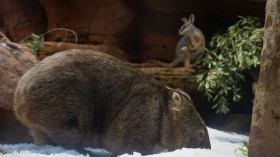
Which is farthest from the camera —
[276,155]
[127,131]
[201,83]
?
[201,83]

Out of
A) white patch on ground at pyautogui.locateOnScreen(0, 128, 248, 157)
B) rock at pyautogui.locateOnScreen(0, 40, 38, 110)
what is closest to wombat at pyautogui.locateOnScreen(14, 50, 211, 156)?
white patch on ground at pyautogui.locateOnScreen(0, 128, 248, 157)

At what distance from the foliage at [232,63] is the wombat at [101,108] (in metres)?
4.86

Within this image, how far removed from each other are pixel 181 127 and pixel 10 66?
2.07 meters

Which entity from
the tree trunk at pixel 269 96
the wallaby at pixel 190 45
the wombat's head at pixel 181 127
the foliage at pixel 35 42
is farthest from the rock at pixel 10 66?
the wallaby at pixel 190 45

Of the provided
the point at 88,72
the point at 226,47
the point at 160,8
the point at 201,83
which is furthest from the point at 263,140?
the point at 160,8

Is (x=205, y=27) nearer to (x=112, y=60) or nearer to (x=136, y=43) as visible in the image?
(x=136, y=43)

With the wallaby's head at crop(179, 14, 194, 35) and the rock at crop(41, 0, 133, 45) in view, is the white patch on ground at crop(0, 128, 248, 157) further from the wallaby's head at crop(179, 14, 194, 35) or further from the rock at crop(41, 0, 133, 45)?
the rock at crop(41, 0, 133, 45)

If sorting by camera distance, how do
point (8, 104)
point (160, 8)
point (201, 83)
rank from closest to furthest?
point (8, 104) < point (201, 83) < point (160, 8)

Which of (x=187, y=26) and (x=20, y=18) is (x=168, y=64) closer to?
(x=187, y=26)

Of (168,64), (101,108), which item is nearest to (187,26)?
(168,64)

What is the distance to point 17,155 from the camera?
4699 millimetres

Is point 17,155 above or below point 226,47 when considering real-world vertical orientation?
below

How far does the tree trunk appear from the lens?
13.6ft

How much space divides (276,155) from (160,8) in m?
9.13
